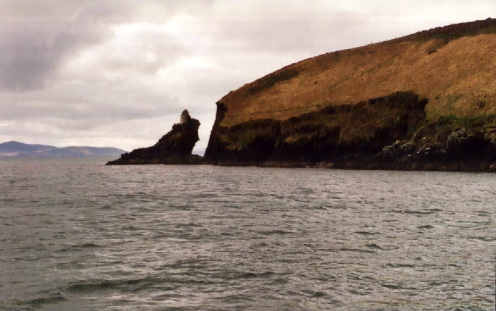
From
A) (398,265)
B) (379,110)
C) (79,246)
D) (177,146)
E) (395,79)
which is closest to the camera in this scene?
(398,265)

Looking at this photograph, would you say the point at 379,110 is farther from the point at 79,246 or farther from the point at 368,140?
the point at 79,246

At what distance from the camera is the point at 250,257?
14883mm

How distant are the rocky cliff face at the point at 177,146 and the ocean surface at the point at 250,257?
90.1 meters

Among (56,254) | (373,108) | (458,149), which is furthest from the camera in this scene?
(373,108)

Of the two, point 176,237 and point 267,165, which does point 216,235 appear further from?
point 267,165

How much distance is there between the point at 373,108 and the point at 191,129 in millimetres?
47465

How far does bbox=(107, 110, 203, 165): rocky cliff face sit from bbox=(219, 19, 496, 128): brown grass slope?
31.1 feet

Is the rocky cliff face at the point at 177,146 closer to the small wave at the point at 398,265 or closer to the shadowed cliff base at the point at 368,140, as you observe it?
the shadowed cliff base at the point at 368,140

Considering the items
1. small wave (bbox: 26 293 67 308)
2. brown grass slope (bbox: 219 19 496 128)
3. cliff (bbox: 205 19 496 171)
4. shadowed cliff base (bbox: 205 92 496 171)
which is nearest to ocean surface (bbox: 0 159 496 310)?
small wave (bbox: 26 293 67 308)

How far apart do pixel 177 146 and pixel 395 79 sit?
5047cm

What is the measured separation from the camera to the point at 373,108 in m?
86.4

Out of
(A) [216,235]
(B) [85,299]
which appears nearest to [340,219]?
(A) [216,235]

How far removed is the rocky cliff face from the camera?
387ft

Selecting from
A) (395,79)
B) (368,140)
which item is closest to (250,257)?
(368,140)
